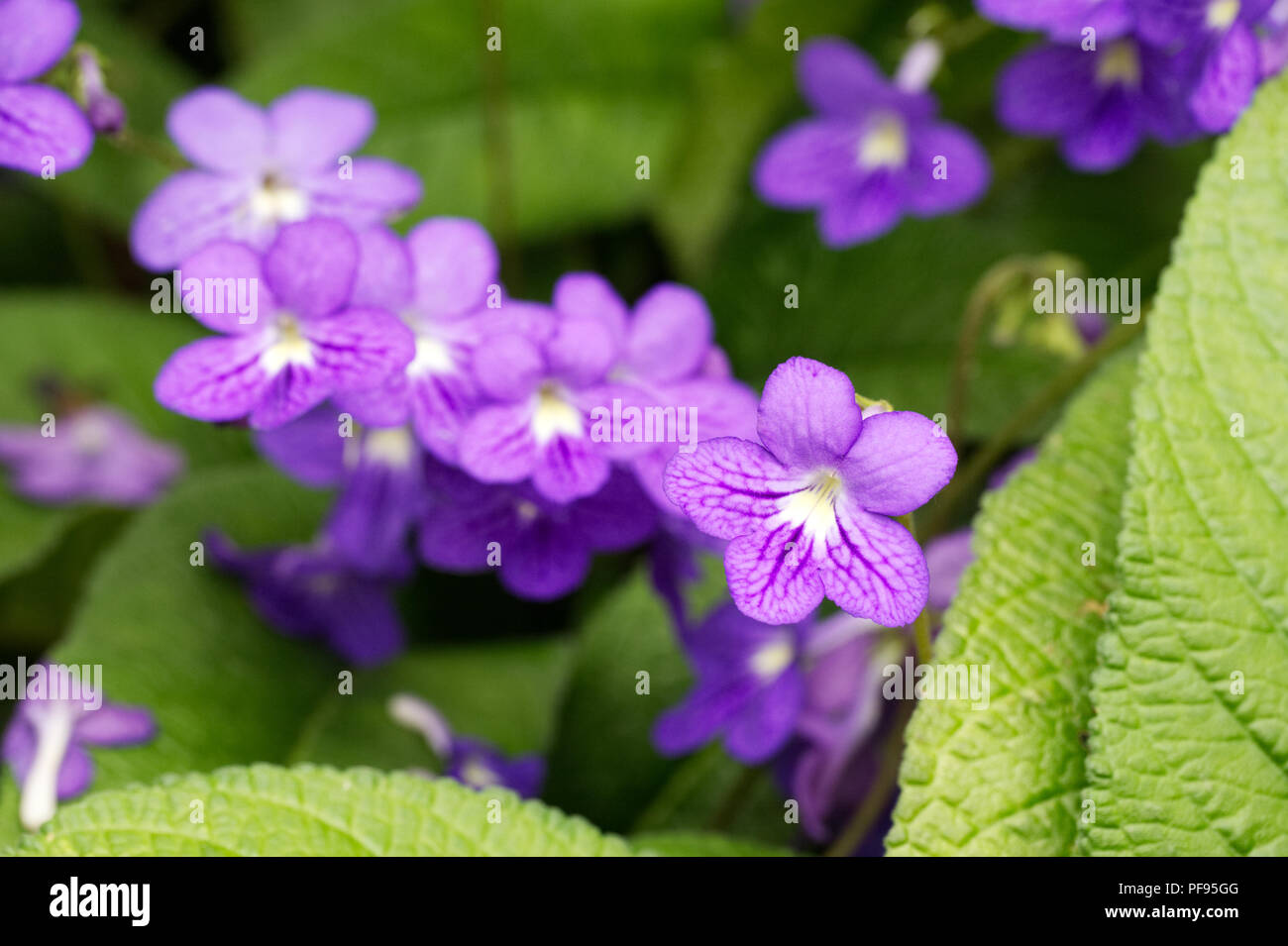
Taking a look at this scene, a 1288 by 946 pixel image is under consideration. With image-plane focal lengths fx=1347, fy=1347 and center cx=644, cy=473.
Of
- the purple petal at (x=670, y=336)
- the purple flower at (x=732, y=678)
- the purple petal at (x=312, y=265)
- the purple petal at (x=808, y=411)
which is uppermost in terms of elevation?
the purple petal at (x=312, y=265)

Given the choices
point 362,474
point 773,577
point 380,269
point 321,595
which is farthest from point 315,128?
point 773,577

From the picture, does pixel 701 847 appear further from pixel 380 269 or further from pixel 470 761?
pixel 380 269

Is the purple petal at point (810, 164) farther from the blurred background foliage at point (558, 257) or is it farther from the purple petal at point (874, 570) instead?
the purple petal at point (874, 570)

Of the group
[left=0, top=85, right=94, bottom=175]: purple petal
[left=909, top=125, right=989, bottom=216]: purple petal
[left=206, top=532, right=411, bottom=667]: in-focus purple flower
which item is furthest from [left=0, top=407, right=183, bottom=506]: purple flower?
[left=909, top=125, right=989, bottom=216]: purple petal

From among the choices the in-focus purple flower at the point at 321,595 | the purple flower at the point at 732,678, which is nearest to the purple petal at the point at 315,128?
the in-focus purple flower at the point at 321,595

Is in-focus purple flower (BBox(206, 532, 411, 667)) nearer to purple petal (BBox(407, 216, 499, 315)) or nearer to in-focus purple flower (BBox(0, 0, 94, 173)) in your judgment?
purple petal (BBox(407, 216, 499, 315))
